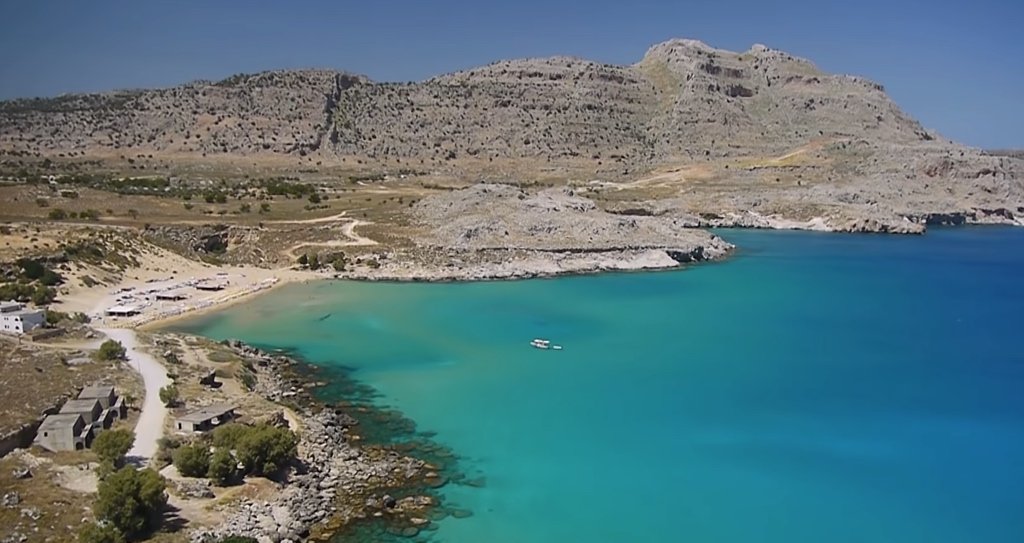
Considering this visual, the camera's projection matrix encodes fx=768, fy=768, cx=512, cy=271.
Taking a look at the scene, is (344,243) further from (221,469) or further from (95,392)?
(221,469)

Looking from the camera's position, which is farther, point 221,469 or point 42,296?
point 42,296

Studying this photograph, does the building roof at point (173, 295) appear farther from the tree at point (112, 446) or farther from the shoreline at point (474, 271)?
the tree at point (112, 446)

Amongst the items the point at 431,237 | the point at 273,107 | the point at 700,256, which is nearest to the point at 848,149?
the point at 700,256

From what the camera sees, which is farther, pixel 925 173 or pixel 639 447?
pixel 925 173

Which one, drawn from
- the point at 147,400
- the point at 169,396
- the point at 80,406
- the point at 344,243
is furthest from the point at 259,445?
the point at 344,243

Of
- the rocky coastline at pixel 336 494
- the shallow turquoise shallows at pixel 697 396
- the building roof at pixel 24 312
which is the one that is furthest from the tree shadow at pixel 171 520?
the building roof at pixel 24 312

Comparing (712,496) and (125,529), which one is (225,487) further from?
(712,496)
